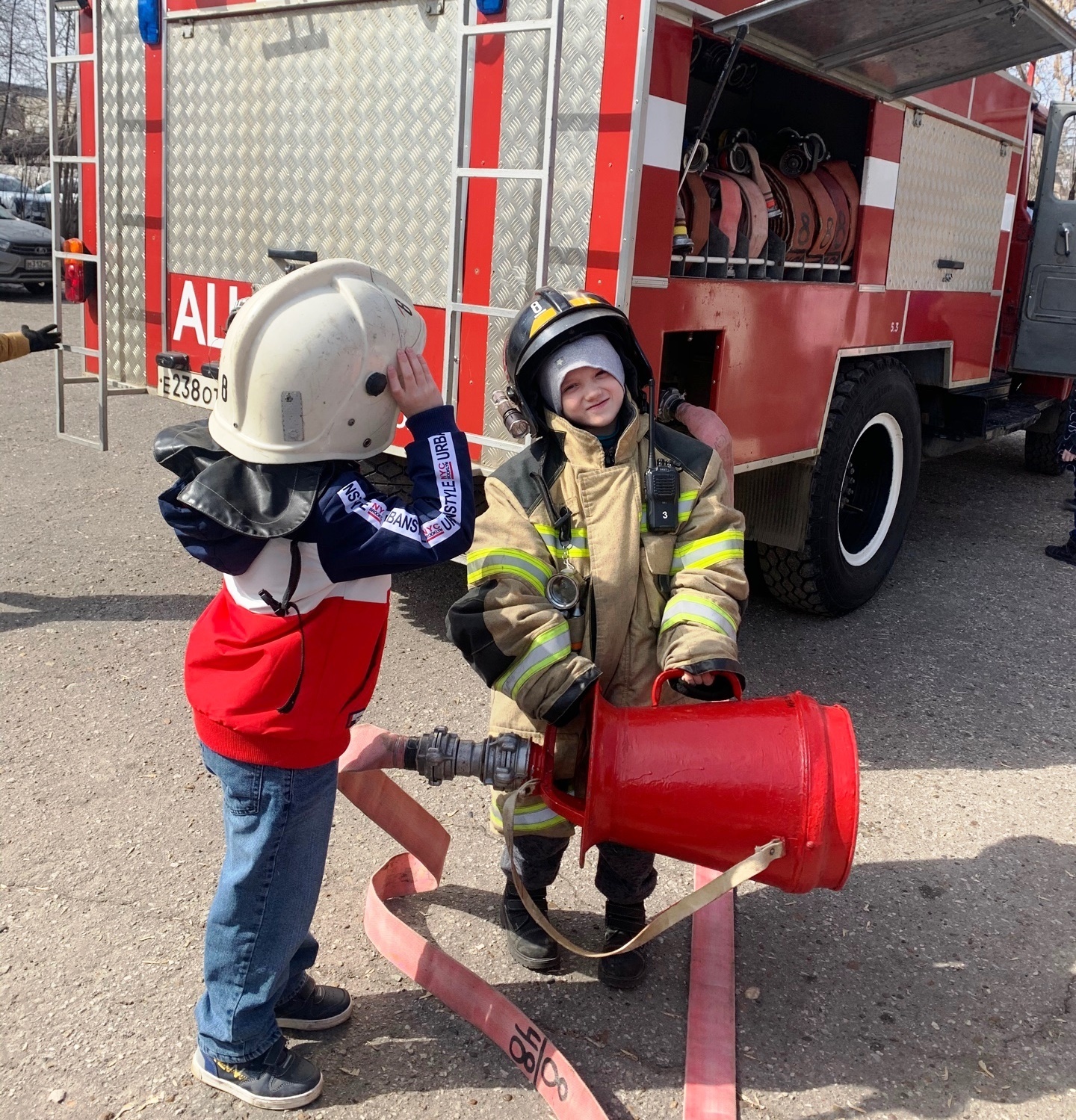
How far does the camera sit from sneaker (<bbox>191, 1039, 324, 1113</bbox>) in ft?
6.89

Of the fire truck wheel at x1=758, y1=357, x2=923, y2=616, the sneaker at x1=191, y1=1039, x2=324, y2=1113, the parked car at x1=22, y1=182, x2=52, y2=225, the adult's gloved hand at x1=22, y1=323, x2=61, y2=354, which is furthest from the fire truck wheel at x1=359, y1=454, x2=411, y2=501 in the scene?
the parked car at x1=22, y1=182, x2=52, y2=225

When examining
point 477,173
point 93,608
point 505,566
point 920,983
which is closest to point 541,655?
Result: point 505,566

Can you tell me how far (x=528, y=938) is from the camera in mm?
2615

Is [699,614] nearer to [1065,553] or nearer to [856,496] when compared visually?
[856,496]

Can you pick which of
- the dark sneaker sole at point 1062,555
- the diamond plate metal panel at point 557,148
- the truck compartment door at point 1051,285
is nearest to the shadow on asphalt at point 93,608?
the diamond plate metal panel at point 557,148

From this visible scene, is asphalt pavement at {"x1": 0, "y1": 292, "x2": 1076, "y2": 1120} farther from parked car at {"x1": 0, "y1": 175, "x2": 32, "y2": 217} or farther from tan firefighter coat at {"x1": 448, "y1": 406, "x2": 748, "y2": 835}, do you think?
parked car at {"x1": 0, "y1": 175, "x2": 32, "y2": 217}

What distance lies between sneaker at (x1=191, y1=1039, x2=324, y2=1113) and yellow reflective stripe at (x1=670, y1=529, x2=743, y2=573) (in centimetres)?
126

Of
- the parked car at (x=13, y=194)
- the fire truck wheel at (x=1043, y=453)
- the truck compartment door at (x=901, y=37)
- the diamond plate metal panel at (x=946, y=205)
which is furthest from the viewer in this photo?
the parked car at (x=13, y=194)

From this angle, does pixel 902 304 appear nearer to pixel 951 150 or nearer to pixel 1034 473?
pixel 951 150

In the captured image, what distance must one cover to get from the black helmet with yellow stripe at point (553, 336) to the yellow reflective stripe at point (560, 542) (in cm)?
29

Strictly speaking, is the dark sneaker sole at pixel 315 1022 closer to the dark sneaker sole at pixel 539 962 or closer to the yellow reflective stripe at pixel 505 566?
the dark sneaker sole at pixel 539 962

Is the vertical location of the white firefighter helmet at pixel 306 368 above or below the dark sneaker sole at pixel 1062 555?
above

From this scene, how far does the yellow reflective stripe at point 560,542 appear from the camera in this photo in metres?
2.35

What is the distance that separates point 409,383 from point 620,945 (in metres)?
1.48
